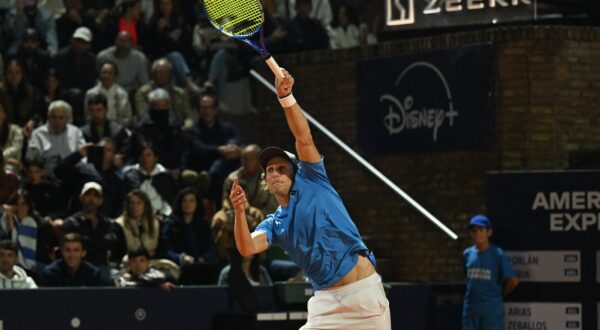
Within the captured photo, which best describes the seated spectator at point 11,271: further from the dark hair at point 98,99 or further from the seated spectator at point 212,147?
the seated spectator at point 212,147

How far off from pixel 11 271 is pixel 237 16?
4.71 meters

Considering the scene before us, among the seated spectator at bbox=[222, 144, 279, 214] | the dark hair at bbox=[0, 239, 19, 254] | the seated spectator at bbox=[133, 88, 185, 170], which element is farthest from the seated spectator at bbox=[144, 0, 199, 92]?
the dark hair at bbox=[0, 239, 19, 254]

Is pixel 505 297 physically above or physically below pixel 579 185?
below

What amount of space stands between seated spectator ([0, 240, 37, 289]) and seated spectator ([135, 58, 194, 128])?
12.4 ft

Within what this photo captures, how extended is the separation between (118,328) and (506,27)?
556 cm

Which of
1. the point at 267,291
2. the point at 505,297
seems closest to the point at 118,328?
the point at 267,291

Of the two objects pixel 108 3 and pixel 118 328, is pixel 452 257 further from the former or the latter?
pixel 108 3

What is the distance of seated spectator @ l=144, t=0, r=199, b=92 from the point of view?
1755 cm

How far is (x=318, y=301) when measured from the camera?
857 cm

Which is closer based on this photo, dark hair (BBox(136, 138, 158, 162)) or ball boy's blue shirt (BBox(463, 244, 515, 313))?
ball boy's blue shirt (BBox(463, 244, 515, 313))

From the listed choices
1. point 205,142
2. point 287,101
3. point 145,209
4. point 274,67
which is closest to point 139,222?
point 145,209

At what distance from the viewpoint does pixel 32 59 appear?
16.2 meters

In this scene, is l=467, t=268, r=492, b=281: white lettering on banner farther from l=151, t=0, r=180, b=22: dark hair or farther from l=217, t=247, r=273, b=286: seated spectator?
l=151, t=0, r=180, b=22: dark hair

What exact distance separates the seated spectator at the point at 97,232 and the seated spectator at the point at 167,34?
13.4 feet
